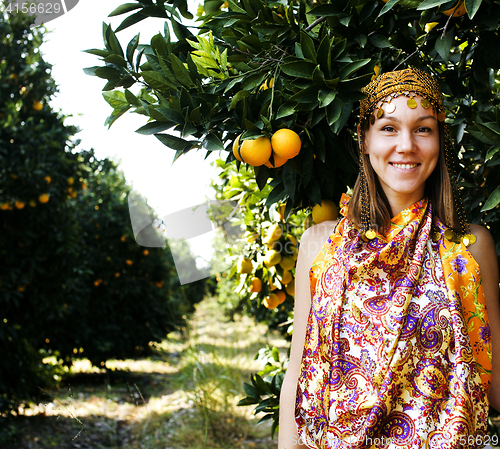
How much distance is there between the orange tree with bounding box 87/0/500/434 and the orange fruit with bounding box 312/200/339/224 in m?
0.07

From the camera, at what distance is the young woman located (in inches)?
43.3

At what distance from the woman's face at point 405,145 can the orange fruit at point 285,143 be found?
0.25 m

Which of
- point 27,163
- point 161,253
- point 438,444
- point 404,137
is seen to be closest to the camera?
point 438,444

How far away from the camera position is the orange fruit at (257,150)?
1.17m

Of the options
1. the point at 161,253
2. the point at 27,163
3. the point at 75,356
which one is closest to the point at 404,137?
the point at 27,163

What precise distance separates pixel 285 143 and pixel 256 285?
126 centimetres

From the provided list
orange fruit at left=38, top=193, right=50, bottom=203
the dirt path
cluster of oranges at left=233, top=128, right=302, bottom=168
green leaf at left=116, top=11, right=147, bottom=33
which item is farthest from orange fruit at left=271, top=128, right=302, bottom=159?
orange fruit at left=38, top=193, right=50, bottom=203

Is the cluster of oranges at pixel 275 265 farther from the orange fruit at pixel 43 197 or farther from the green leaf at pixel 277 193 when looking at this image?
the orange fruit at pixel 43 197

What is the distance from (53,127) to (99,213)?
2.85 meters

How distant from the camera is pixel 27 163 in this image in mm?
3721

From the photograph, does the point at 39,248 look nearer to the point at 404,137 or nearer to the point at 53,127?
the point at 53,127

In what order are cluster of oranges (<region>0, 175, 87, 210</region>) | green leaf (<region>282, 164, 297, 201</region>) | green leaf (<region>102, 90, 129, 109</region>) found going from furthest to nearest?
cluster of oranges (<region>0, 175, 87, 210</region>)
green leaf (<region>102, 90, 129, 109</region>)
green leaf (<region>282, 164, 297, 201</region>)

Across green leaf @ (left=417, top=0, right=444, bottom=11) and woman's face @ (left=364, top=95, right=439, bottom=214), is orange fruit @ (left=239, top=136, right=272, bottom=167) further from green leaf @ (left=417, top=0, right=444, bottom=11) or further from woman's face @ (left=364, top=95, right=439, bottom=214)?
green leaf @ (left=417, top=0, right=444, bottom=11)

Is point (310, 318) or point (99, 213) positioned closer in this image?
point (310, 318)
